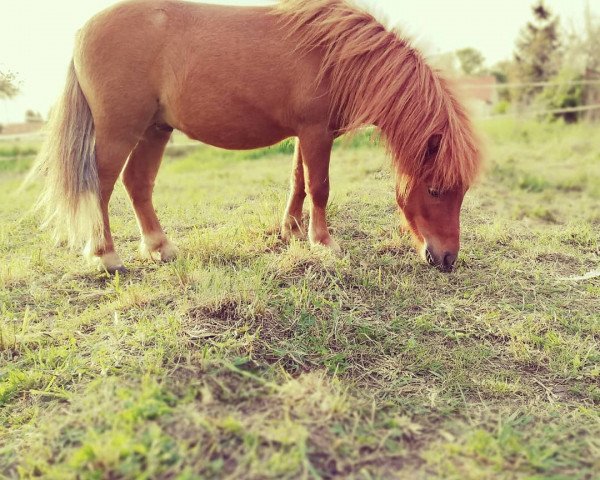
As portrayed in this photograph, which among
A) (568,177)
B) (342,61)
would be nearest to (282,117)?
(342,61)

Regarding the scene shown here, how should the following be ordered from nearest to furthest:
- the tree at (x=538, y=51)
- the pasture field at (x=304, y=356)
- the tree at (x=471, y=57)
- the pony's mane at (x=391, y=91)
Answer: the pasture field at (x=304, y=356), the pony's mane at (x=391, y=91), the tree at (x=538, y=51), the tree at (x=471, y=57)

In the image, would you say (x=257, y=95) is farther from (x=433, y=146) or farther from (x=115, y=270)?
(x=115, y=270)

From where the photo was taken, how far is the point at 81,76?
3.43 meters

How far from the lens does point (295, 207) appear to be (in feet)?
13.1

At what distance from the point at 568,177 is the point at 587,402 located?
5.49 meters

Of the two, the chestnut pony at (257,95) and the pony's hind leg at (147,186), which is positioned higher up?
the chestnut pony at (257,95)

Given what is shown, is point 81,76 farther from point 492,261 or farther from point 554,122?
point 554,122

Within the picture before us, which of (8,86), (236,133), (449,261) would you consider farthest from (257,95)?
(8,86)

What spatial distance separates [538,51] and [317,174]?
18.8 meters

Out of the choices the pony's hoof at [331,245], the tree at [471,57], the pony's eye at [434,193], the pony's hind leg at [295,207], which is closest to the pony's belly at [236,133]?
the pony's hind leg at [295,207]

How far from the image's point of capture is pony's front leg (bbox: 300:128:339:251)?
11.2 ft

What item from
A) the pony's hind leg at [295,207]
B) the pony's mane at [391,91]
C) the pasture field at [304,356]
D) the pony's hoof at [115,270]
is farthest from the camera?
the pony's hind leg at [295,207]

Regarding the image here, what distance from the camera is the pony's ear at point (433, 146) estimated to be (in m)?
3.19

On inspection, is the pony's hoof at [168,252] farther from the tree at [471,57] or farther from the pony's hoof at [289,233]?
the tree at [471,57]
